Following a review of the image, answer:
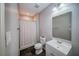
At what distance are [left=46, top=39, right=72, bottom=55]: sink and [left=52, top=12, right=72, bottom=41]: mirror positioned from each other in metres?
0.11

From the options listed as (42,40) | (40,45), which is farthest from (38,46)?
(42,40)

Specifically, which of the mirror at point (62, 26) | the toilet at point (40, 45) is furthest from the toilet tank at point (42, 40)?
the mirror at point (62, 26)

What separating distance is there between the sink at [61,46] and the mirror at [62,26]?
4.4 inches

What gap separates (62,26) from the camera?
0.97 metres

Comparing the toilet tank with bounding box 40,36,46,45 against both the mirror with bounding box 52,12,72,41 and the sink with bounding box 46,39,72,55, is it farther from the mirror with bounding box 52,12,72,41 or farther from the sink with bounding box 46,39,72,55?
the mirror with bounding box 52,12,72,41

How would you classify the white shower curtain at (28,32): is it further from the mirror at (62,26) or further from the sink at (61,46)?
the mirror at (62,26)

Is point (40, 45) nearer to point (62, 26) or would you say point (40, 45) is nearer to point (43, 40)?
point (43, 40)

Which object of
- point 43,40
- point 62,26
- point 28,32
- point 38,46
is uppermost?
point 62,26

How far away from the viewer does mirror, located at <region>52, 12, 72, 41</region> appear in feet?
2.98

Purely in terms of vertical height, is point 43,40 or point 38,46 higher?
point 43,40

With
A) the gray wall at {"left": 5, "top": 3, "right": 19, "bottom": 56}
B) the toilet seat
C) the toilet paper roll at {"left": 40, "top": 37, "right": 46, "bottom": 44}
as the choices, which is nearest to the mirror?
the toilet paper roll at {"left": 40, "top": 37, "right": 46, "bottom": 44}

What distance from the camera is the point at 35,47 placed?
1.12m

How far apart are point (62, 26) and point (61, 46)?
0.40 m

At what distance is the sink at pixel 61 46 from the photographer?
0.80m
